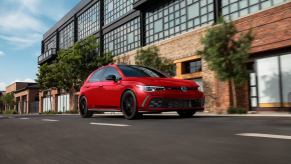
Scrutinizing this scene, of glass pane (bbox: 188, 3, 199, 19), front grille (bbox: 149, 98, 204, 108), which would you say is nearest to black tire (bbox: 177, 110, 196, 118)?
front grille (bbox: 149, 98, 204, 108)

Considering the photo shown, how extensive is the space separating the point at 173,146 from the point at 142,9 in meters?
26.2

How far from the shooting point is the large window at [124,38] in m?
30.0

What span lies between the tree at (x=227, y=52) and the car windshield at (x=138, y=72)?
19.3ft

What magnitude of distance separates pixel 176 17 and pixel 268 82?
375 inches

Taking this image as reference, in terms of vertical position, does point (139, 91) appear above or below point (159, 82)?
below

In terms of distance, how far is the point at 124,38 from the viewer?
105 feet

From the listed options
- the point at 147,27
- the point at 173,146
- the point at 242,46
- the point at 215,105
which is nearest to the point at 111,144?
the point at 173,146

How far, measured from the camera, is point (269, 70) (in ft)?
56.4

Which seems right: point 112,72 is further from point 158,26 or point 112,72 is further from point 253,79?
point 158,26

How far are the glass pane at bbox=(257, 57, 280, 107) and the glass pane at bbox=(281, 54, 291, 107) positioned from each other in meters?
0.35

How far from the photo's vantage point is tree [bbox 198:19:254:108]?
48.3ft

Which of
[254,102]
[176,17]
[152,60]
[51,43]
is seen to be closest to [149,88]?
[254,102]

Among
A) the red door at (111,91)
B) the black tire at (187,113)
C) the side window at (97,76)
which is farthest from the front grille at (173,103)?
the side window at (97,76)

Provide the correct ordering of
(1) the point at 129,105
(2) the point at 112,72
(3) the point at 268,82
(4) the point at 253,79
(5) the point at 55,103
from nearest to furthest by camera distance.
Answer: (1) the point at 129,105 < (2) the point at 112,72 < (3) the point at 268,82 < (4) the point at 253,79 < (5) the point at 55,103
